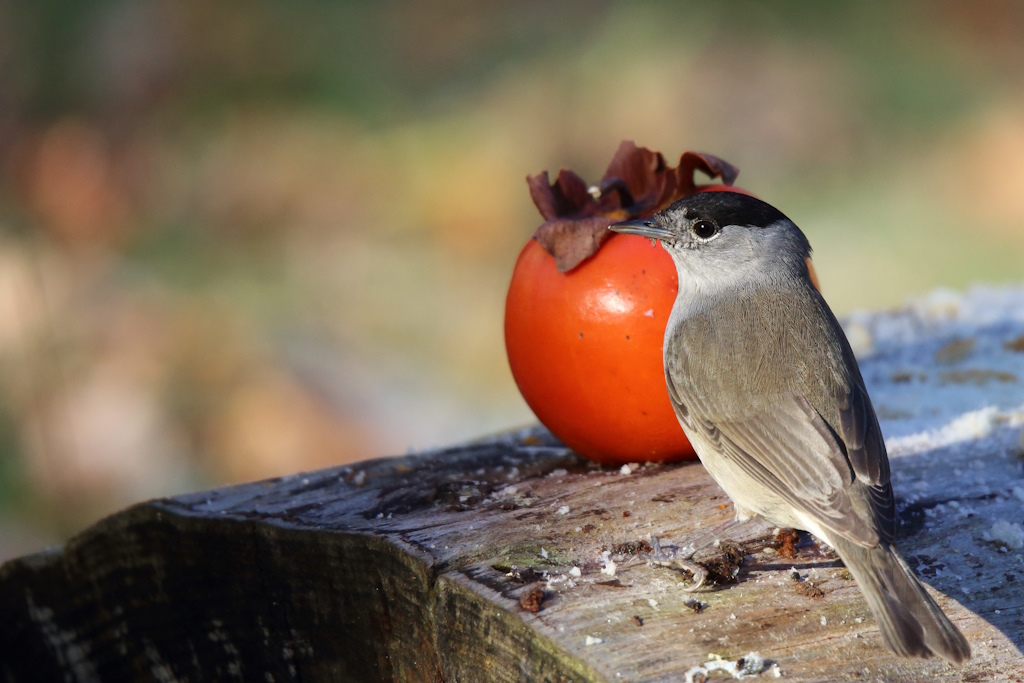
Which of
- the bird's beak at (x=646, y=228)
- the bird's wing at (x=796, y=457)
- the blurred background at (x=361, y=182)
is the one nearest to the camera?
the bird's wing at (x=796, y=457)

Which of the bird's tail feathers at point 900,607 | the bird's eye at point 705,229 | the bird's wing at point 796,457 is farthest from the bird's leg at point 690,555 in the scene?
the bird's eye at point 705,229

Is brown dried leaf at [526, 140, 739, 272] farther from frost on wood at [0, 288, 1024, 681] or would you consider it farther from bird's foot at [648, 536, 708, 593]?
bird's foot at [648, 536, 708, 593]

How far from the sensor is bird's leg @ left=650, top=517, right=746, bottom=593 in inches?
99.8

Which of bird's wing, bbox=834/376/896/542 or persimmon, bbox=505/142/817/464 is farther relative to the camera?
persimmon, bbox=505/142/817/464

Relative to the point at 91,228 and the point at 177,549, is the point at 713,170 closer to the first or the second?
the point at 177,549

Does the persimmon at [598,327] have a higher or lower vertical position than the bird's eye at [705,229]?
lower

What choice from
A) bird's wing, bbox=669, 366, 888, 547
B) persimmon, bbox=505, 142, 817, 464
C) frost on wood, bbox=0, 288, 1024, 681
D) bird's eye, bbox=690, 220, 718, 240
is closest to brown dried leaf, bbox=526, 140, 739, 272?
persimmon, bbox=505, 142, 817, 464

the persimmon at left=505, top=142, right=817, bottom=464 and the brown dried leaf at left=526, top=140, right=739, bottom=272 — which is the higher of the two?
the brown dried leaf at left=526, top=140, right=739, bottom=272

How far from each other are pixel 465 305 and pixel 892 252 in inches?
141

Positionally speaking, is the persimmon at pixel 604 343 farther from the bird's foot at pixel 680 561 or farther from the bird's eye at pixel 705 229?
the bird's foot at pixel 680 561

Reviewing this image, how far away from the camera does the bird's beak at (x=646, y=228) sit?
10.0ft

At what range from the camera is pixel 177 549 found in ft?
11.0

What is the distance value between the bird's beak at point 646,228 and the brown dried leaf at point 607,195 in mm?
66

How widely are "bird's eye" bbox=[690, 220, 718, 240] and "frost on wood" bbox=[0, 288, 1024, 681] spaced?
29.2 inches
